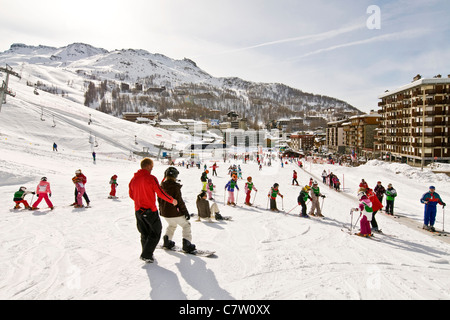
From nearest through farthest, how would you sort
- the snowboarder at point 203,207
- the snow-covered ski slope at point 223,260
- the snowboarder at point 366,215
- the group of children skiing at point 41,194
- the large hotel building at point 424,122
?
1. the snow-covered ski slope at point 223,260
2. the snowboarder at point 366,215
3. the snowboarder at point 203,207
4. the group of children skiing at point 41,194
5. the large hotel building at point 424,122

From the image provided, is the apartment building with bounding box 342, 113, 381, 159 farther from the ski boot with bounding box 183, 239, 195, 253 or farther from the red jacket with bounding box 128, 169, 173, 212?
the red jacket with bounding box 128, 169, 173, 212

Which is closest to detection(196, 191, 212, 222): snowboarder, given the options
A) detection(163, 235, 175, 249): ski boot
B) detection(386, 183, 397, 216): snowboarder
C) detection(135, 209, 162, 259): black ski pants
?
detection(163, 235, 175, 249): ski boot

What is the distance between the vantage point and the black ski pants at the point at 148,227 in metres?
4.04

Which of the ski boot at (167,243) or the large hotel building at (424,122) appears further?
the large hotel building at (424,122)

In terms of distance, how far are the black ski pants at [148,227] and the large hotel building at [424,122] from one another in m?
47.3

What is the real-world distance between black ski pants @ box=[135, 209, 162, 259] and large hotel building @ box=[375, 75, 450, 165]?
155 feet

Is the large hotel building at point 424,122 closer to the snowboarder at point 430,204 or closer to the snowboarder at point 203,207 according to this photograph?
the snowboarder at point 430,204

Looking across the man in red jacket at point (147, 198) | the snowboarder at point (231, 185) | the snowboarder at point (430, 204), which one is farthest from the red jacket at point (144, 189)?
the snowboarder at point (430, 204)

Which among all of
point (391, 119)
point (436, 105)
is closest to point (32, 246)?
point (436, 105)

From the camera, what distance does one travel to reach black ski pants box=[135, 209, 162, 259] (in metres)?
4.04

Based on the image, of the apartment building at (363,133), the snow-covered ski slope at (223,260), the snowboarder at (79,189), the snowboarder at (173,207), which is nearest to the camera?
the snow-covered ski slope at (223,260)
